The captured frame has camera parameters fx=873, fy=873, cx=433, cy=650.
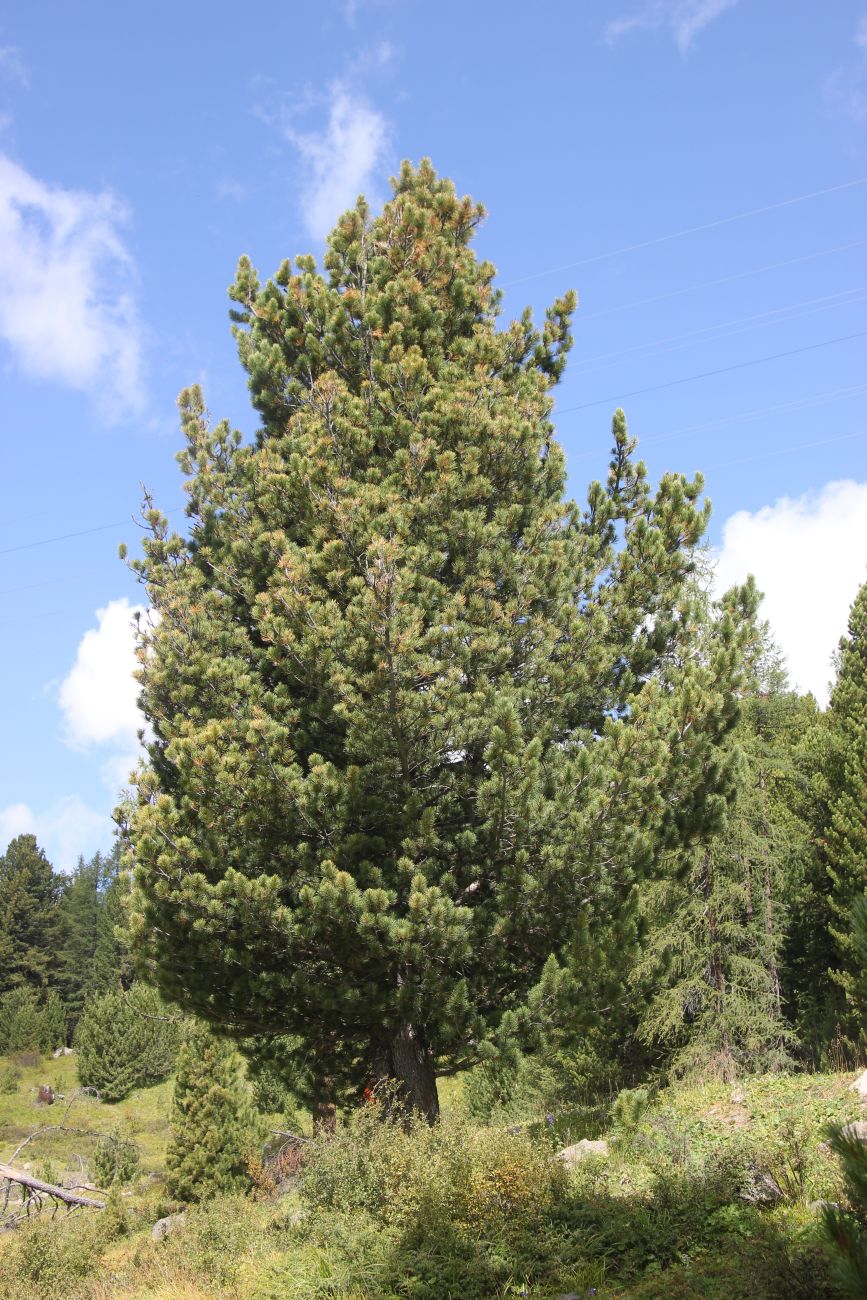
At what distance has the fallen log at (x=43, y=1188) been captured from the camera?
11.8 meters

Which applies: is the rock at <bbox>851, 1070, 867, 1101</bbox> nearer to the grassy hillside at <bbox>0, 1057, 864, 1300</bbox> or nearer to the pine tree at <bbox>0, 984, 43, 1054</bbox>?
the grassy hillside at <bbox>0, 1057, 864, 1300</bbox>

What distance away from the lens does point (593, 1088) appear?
17844 mm

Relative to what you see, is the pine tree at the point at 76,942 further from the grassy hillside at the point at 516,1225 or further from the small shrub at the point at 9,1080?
the grassy hillside at the point at 516,1225

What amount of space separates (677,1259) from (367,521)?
6.15 metres

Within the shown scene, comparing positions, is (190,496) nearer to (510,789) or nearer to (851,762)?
(510,789)

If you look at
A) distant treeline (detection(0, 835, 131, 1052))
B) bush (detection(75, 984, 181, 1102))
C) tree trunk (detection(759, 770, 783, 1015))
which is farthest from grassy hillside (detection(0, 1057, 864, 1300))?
distant treeline (detection(0, 835, 131, 1052))

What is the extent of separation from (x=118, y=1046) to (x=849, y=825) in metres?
33.6

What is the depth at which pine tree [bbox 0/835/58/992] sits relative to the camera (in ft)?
190

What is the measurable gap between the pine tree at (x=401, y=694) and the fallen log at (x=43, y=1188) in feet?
17.8

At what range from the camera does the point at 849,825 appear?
17.3 m

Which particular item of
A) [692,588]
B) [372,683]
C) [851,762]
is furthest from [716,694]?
[851,762]

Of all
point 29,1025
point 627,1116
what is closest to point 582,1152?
point 627,1116

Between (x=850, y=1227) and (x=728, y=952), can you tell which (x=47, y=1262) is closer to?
(x=850, y=1227)

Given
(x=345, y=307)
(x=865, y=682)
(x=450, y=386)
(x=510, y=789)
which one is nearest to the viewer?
(x=510, y=789)
